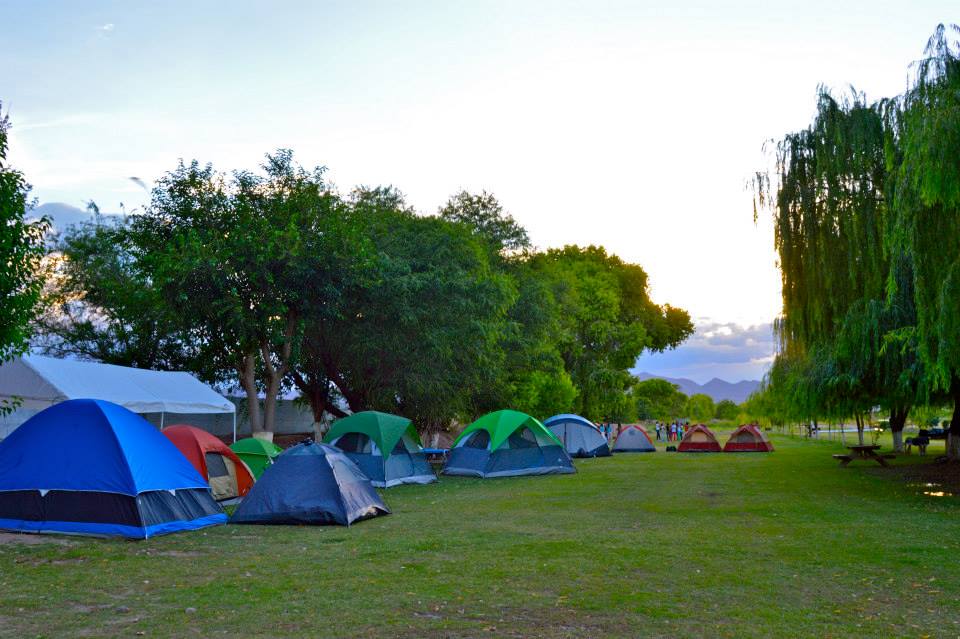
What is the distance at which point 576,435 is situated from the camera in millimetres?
34312

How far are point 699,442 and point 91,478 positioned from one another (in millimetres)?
30351

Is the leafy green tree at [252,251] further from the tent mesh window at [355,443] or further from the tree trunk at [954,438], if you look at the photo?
the tree trunk at [954,438]

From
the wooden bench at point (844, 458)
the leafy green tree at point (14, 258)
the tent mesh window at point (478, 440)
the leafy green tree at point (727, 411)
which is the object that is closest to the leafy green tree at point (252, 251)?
the tent mesh window at point (478, 440)

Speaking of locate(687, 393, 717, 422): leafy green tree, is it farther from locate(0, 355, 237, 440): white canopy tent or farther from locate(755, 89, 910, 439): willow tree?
locate(755, 89, 910, 439): willow tree

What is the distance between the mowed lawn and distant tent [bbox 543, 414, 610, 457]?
19124 mm

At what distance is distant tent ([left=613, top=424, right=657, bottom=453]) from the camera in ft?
127

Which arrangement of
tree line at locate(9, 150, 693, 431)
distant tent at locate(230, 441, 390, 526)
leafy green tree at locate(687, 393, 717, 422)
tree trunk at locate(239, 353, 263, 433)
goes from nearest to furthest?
distant tent at locate(230, 441, 390, 526)
tree line at locate(9, 150, 693, 431)
tree trunk at locate(239, 353, 263, 433)
leafy green tree at locate(687, 393, 717, 422)

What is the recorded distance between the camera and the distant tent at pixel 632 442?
38.6 m

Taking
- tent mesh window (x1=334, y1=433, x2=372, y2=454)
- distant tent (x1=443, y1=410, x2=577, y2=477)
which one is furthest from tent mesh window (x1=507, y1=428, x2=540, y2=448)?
tent mesh window (x1=334, y1=433, x2=372, y2=454)

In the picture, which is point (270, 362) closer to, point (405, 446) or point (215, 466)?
point (405, 446)

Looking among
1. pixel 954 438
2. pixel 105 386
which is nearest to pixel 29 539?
pixel 105 386

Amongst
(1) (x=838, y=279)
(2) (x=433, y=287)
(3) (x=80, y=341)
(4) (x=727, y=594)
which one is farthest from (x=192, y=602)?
(3) (x=80, y=341)

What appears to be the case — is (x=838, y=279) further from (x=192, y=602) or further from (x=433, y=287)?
(x=192, y=602)

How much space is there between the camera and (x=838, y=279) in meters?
18.0
